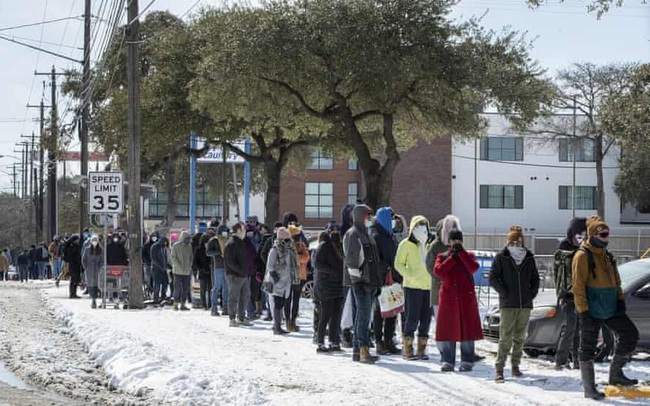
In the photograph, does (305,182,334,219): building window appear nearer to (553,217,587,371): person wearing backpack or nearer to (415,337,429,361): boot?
(415,337,429,361): boot

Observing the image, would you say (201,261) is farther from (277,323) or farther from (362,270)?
(362,270)

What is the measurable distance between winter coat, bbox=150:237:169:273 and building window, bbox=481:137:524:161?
48041 mm

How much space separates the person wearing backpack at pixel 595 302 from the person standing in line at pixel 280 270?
24.5 ft

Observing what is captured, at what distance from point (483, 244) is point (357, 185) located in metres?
16.6

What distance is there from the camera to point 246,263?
1866 centimetres

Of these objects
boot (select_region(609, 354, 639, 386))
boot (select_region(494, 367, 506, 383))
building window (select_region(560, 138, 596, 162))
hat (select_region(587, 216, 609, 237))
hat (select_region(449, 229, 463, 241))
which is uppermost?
building window (select_region(560, 138, 596, 162))

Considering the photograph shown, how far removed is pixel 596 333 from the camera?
10.3 m

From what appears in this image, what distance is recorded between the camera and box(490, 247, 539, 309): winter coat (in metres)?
11.6

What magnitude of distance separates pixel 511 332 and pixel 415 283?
1973 mm

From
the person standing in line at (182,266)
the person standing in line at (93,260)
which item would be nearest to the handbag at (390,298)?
the person standing in line at (182,266)

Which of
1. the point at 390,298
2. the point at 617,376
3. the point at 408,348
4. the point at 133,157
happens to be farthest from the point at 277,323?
the point at 133,157

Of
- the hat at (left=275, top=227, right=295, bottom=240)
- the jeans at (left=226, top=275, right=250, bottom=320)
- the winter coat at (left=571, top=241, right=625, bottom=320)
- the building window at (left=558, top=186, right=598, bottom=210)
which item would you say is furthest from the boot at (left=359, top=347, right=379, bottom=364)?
the building window at (left=558, top=186, right=598, bottom=210)

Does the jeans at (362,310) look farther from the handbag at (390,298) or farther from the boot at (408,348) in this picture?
the boot at (408,348)

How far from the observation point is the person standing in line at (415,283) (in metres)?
13.2
